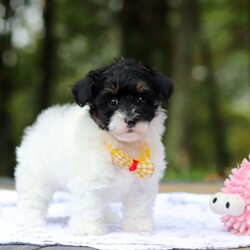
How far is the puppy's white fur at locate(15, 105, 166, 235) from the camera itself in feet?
12.9

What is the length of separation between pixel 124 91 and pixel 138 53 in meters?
11.0

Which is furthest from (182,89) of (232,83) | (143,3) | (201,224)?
(201,224)

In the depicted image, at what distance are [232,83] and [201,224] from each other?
12755mm

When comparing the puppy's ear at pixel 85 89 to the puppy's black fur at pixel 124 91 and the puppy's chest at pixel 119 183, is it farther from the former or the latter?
the puppy's chest at pixel 119 183

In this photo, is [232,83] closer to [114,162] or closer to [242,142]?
[242,142]

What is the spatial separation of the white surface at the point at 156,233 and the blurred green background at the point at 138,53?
8150mm

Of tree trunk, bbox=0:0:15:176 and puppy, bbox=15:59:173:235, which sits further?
tree trunk, bbox=0:0:15:176

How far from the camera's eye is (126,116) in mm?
3676

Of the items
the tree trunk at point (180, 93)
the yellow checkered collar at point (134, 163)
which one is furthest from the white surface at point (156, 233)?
the tree trunk at point (180, 93)

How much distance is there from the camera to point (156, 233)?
160 inches

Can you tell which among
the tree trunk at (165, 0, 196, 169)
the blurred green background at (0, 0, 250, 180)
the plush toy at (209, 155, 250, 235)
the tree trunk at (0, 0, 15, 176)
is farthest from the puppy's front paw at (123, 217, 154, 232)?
the tree trunk at (0, 0, 15, 176)

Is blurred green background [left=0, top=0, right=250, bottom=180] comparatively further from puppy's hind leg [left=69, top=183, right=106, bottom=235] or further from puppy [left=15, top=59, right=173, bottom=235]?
puppy's hind leg [left=69, top=183, right=106, bottom=235]

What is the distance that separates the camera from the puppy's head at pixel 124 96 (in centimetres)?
372

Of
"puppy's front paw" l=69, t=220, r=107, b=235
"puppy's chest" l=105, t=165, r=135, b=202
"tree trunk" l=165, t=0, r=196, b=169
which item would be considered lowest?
"puppy's front paw" l=69, t=220, r=107, b=235
